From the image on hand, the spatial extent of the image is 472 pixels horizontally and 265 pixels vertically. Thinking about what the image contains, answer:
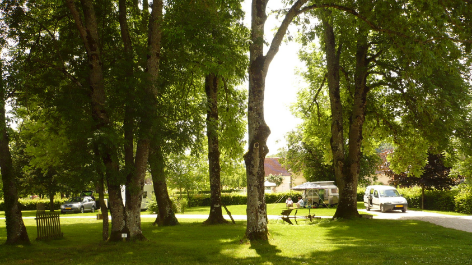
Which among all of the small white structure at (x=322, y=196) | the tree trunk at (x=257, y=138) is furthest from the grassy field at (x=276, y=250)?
the small white structure at (x=322, y=196)

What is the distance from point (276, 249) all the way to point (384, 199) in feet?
68.9

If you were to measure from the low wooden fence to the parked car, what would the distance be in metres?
25.7

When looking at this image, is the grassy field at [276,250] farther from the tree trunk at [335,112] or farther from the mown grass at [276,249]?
the tree trunk at [335,112]

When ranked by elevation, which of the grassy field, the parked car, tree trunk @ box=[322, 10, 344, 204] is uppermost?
tree trunk @ box=[322, 10, 344, 204]

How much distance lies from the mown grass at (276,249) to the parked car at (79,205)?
25507mm

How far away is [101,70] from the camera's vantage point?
13711 millimetres

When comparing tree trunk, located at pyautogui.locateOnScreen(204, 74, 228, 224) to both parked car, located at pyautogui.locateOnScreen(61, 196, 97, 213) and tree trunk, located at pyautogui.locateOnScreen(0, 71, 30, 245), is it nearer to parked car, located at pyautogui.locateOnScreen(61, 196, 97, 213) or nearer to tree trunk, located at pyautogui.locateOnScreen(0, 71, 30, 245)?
tree trunk, located at pyautogui.locateOnScreen(0, 71, 30, 245)

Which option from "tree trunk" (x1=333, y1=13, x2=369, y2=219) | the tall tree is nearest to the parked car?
the tall tree

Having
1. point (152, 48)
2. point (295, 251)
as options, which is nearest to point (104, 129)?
point (152, 48)

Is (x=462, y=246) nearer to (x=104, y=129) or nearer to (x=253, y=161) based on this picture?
(x=253, y=161)

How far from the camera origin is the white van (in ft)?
98.1

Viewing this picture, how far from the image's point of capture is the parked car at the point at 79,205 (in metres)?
40.4

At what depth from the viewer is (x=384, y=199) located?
30438mm

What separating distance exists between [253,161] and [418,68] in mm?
5822
